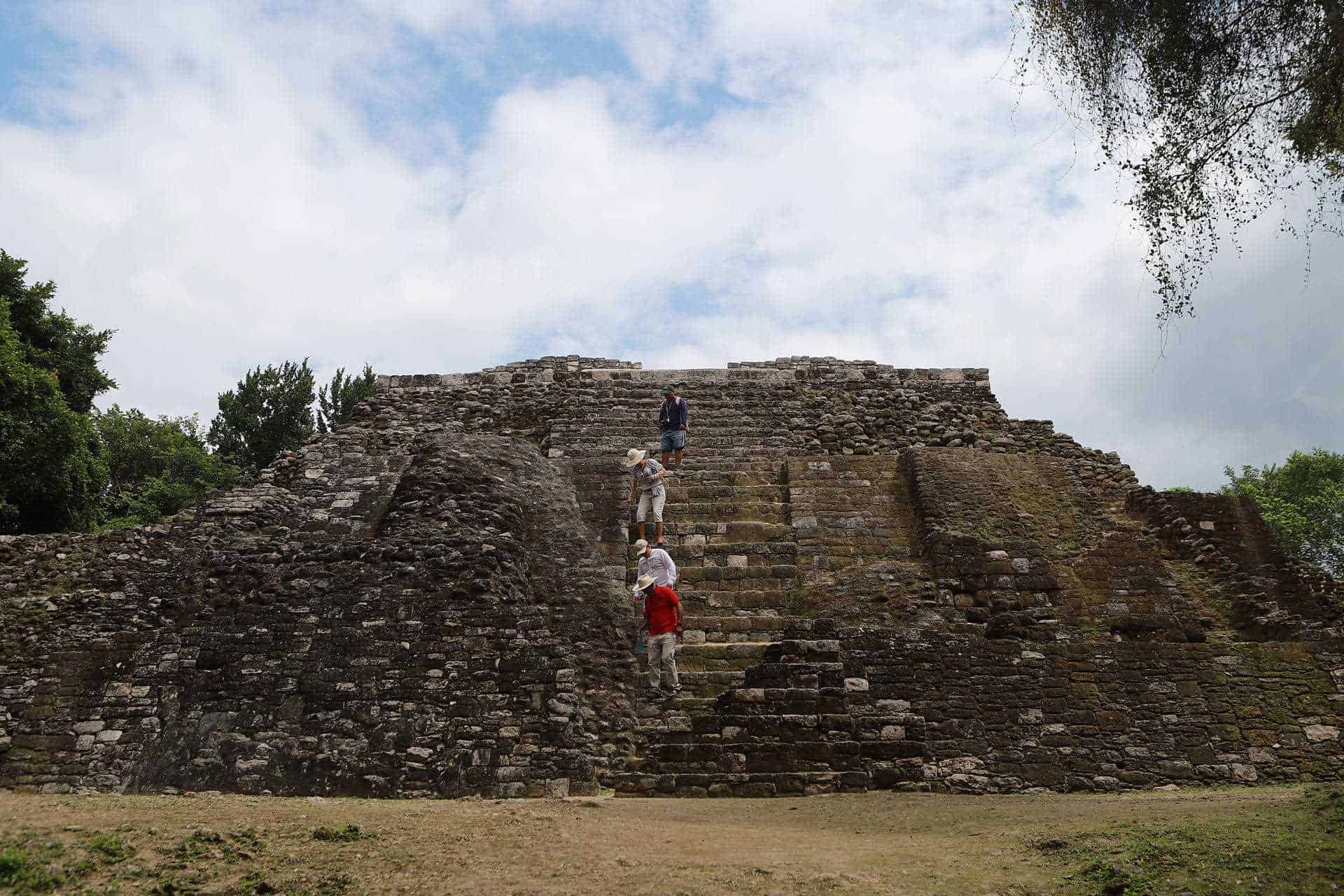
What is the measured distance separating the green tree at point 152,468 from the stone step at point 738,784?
619 inches

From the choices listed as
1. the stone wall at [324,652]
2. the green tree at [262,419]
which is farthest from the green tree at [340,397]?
the stone wall at [324,652]

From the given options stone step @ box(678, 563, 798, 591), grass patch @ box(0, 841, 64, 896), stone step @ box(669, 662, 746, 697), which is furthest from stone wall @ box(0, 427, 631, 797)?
grass patch @ box(0, 841, 64, 896)

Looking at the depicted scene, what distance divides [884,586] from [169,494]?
19.9 m

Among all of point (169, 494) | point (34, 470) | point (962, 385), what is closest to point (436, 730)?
point (962, 385)

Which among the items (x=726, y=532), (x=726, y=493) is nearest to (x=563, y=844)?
(x=726, y=532)

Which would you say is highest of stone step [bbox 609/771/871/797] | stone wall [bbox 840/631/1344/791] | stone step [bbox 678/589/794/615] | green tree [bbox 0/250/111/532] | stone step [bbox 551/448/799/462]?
green tree [bbox 0/250/111/532]

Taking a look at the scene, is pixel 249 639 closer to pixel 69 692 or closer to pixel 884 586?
pixel 69 692

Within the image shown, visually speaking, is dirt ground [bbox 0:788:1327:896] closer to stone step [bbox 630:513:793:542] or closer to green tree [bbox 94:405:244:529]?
stone step [bbox 630:513:793:542]

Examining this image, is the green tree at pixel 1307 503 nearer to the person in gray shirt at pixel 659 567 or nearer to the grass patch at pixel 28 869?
the person in gray shirt at pixel 659 567

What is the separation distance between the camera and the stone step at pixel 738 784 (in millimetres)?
7828

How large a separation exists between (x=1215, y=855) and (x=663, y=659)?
15.5ft

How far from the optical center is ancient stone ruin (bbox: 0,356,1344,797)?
833cm

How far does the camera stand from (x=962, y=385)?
52.1ft

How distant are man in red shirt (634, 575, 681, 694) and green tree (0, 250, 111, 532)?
13109 millimetres
